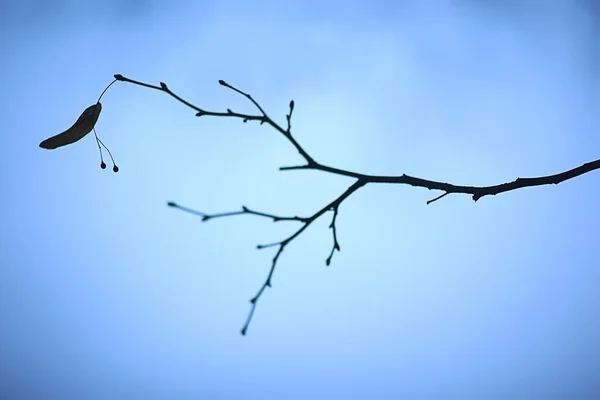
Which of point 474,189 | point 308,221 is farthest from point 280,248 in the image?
point 474,189

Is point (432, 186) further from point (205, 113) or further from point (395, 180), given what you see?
point (205, 113)

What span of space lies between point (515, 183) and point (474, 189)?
0.11 ft

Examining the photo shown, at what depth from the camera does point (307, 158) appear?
0.93ft

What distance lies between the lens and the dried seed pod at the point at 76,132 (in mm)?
331

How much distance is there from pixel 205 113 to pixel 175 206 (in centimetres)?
6

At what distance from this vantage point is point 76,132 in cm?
34

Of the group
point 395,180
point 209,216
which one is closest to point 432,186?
point 395,180

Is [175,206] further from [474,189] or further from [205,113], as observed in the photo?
[474,189]

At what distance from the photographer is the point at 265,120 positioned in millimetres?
290

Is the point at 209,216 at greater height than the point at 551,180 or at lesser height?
lesser

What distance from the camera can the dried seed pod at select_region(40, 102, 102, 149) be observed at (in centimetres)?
33

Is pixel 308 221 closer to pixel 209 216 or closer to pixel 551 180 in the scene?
pixel 209 216

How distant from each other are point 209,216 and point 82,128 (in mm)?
141

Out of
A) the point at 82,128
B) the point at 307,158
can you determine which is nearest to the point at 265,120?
the point at 307,158
